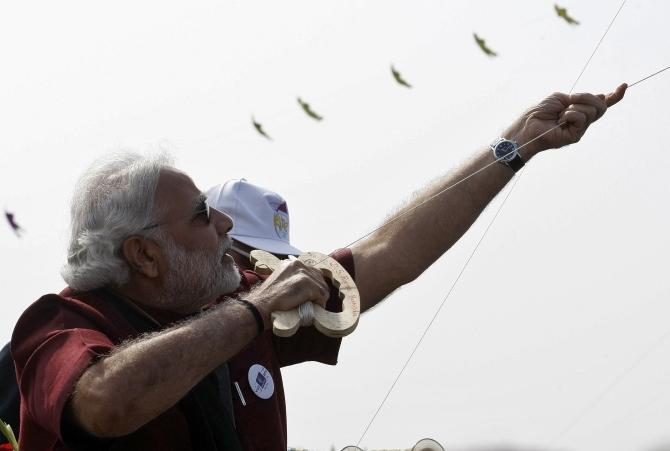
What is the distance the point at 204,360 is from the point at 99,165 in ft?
2.76

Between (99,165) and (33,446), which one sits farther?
(99,165)

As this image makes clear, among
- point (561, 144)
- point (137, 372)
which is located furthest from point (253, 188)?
point (137, 372)

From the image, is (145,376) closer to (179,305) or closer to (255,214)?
(179,305)

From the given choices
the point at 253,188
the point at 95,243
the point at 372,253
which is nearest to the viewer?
the point at 95,243

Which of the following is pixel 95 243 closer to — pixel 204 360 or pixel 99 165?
pixel 99 165

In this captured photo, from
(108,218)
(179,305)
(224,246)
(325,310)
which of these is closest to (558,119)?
(325,310)

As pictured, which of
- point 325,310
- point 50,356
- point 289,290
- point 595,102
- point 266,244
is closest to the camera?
point 50,356

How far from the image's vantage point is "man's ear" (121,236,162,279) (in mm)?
3604

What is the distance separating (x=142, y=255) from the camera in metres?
3.63

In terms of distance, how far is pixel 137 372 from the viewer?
3049 millimetres

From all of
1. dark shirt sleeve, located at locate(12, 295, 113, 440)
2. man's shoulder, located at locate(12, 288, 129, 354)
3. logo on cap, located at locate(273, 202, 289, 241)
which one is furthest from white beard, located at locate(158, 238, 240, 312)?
logo on cap, located at locate(273, 202, 289, 241)

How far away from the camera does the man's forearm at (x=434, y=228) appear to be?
425cm

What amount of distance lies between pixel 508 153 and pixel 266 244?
1.28 metres

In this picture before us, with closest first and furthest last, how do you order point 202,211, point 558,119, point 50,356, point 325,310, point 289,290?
point 50,356, point 289,290, point 325,310, point 202,211, point 558,119
